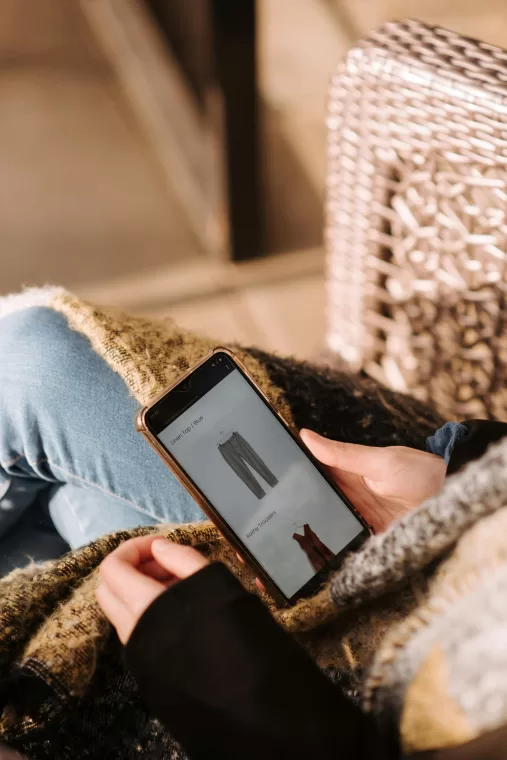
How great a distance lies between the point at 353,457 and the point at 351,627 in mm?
Result: 141

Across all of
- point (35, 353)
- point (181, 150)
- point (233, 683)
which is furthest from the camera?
point (181, 150)

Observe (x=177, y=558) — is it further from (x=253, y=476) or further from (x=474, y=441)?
(x=474, y=441)

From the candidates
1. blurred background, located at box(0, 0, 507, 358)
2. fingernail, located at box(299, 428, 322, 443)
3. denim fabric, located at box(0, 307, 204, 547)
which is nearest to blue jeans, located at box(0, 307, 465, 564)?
denim fabric, located at box(0, 307, 204, 547)

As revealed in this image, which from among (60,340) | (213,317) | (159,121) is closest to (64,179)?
(159,121)

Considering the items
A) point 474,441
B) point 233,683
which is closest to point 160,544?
point 233,683

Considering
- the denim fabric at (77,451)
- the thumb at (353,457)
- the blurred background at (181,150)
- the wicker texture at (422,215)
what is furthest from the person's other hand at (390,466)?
the blurred background at (181,150)

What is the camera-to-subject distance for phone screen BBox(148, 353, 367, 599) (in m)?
0.60

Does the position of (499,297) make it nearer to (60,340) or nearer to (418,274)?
(418,274)

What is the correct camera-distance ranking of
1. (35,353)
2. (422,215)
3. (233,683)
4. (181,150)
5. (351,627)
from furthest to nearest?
(181,150)
(422,215)
(35,353)
(351,627)
(233,683)

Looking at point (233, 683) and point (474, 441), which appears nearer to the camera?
point (233, 683)

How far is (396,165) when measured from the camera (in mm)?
789

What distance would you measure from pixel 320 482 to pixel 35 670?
28cm

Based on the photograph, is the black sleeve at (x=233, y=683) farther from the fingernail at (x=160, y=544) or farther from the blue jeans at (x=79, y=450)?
the blue jeans at (x=79, y=450)

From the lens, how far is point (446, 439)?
2.17ft
